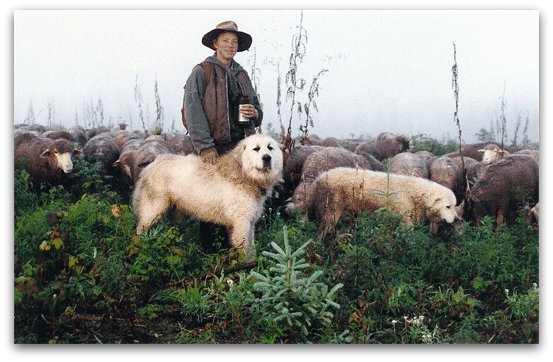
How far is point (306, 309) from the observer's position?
4.63 metres

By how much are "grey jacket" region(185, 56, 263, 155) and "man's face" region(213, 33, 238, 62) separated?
2.2 inches

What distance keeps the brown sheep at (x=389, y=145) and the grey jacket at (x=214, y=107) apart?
3.32 feet

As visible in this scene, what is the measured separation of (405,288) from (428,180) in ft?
3.44

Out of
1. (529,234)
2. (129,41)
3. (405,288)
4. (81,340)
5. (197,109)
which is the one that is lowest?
(81,340)

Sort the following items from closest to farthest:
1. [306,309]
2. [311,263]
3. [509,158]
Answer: [306,309], [311,263], [509,158]

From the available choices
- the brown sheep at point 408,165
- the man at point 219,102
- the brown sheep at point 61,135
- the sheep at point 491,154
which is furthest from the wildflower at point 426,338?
the brown sheep at point 61,135

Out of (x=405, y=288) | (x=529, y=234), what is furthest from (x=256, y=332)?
(x=529, y=234)

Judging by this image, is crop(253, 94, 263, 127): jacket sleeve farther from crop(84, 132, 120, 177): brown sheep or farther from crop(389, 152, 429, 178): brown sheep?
crop(84, 132, 120, 177): brown sheep

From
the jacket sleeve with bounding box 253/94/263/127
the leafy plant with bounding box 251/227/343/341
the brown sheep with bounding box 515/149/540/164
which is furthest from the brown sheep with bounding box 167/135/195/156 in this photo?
the brown sheep with bounding box 515/149/540/164

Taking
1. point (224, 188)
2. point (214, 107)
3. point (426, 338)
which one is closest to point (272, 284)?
point (224, 188)

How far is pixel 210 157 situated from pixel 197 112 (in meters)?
0.36

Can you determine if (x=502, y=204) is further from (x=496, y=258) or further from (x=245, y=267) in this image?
(x=245, y=267)

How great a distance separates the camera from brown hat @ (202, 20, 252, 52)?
200 inches

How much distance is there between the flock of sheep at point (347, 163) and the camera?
5.29 meters
